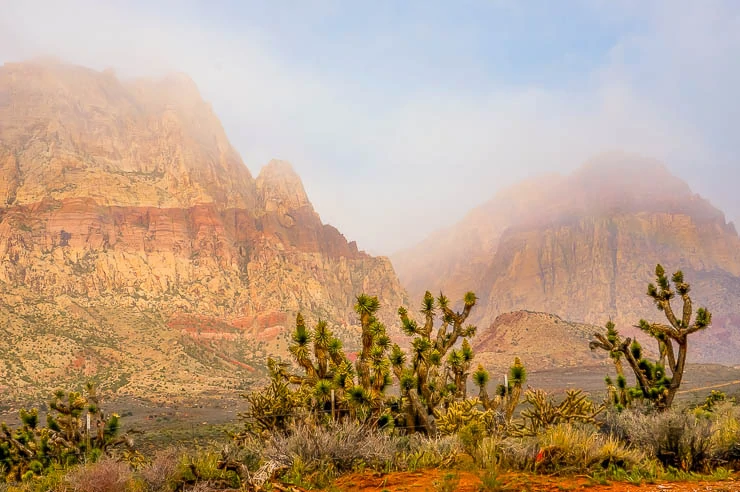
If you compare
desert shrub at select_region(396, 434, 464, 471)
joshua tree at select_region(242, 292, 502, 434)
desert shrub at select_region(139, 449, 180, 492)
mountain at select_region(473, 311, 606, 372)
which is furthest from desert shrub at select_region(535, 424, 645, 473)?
mountain at select_region(473, 311, 606, 372)

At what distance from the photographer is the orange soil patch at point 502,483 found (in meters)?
8.30

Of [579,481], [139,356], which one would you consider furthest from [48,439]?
[139,356]

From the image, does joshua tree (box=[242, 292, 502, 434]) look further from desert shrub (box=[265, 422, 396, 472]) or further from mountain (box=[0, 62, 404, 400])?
mountain (box=[0, 62, 404, 400])

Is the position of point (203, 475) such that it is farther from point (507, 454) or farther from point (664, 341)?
point (664, 341)

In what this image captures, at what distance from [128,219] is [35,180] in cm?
2220

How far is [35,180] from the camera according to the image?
4975 inches

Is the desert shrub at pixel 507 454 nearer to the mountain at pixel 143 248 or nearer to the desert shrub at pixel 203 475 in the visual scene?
the desert shrub at pixel 203 475

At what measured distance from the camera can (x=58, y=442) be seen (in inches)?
747

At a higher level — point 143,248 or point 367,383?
point 143,248

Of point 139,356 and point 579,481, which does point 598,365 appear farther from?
point 579,481

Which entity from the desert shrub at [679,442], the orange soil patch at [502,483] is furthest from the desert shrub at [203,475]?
the desert shrub at [679,442]

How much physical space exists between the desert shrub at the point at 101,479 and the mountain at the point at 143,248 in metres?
70.9

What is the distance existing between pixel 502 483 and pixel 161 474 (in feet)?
22.1

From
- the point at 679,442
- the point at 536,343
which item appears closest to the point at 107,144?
the point at 536,343
